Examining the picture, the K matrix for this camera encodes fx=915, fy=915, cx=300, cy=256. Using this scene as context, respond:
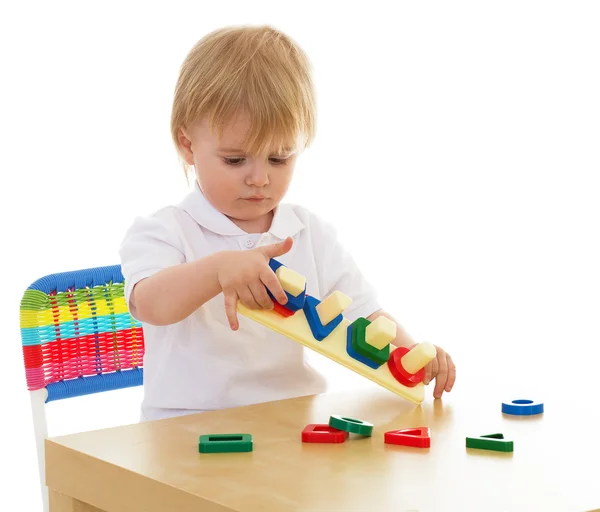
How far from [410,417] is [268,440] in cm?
18

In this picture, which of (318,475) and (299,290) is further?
(299,290)

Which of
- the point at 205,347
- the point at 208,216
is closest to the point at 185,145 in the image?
the point at 208,216

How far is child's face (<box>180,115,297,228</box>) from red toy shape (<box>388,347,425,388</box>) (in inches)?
11.3

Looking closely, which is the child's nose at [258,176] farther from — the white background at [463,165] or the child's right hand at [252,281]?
the white background at [463,165]

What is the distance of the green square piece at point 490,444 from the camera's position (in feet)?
2.57

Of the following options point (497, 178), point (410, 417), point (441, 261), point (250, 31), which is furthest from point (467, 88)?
point (410, 417)

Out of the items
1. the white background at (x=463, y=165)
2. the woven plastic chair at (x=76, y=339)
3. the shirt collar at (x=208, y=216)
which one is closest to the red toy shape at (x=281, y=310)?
the shirt collar at (x=208, y=216)

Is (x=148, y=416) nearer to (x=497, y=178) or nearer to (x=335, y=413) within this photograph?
(x=335, y=413)

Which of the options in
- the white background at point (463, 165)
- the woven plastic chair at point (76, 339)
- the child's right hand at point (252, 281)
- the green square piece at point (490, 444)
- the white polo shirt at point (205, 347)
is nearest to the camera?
the green square piece at point (490, 444)

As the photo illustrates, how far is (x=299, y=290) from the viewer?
2.96 ft

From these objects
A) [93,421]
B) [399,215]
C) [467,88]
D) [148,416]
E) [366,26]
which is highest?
[366,26]

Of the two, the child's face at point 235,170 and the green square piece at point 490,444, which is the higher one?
the child's face at point 235,170

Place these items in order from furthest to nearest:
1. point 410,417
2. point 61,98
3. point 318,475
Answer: point 61,98, point 410,417, point 318,475

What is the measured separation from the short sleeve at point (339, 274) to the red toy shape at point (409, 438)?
47cm
